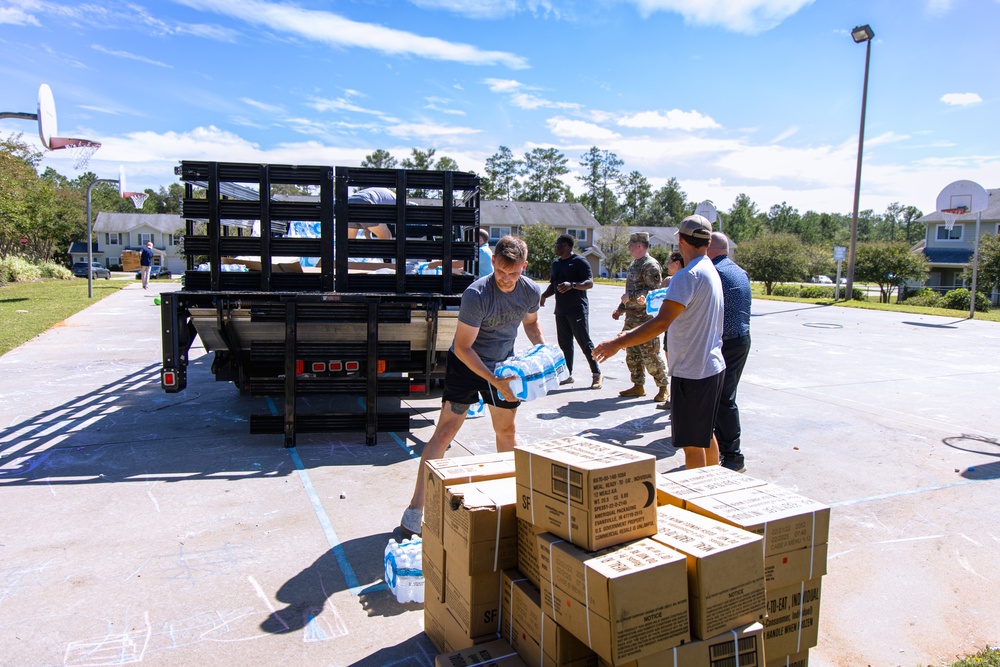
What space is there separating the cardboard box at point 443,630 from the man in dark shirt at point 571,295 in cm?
572

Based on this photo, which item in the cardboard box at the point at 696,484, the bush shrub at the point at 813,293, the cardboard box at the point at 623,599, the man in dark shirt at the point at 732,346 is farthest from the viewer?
the bush shrub at the point at 813,293

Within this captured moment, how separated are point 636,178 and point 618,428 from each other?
98217mm

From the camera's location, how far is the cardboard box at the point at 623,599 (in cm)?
205

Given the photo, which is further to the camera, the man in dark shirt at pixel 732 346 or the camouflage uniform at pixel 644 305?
the camouflage uniform at pixel 644 305

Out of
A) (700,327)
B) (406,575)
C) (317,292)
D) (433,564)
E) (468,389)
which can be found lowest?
(406,575)

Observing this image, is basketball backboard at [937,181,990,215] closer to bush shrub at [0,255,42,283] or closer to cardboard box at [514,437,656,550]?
cardboard box at [514,437,656,550]

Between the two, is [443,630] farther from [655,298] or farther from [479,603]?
[655,298]

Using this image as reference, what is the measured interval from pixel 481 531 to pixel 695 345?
2.20m

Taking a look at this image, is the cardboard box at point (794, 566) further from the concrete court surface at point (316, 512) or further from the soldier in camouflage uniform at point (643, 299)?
the soldier in camouflage uniform at point (643, 299)

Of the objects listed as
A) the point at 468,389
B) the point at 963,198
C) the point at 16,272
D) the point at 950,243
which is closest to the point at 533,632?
the point at 468,389

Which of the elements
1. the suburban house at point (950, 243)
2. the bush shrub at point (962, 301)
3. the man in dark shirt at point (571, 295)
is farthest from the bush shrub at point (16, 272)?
the suburban house at point (950, 243)

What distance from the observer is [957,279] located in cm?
4141

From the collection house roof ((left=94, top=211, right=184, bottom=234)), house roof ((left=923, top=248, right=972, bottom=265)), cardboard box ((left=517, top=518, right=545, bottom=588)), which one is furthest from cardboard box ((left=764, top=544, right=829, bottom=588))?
house roof ((left=94, top=211, right=184, bottom=234))

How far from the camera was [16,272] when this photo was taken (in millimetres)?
29312
